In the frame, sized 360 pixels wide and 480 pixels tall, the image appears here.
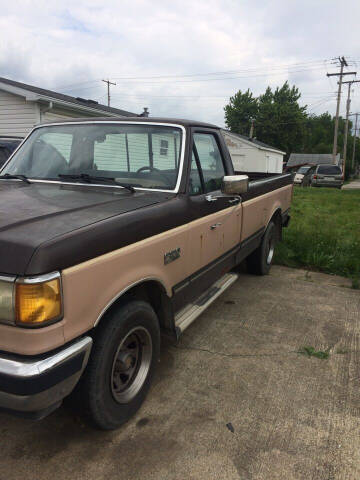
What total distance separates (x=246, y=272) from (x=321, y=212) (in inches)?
267

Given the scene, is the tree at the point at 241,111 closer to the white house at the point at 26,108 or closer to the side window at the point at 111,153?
the white house at the point at 26,108

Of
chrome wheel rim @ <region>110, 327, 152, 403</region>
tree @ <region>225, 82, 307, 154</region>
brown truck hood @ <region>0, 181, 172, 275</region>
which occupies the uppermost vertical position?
tree @ <region>225, 82, 307, 154</region>

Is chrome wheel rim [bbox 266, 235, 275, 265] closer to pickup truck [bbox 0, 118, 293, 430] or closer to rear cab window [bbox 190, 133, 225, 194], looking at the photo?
pickup truck [bbox 0, 118, 293, 430]

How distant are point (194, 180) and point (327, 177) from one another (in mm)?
22973

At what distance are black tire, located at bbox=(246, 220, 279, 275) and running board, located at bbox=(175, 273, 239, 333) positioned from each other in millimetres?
1424

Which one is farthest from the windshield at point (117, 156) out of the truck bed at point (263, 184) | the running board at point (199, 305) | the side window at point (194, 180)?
the truck bed at point (263, 184)

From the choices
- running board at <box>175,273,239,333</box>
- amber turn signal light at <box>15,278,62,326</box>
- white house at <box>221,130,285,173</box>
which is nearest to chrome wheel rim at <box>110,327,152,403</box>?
running board at <box>175,273,239,333</box>

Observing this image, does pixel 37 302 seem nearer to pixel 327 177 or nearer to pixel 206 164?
pixel 206 164

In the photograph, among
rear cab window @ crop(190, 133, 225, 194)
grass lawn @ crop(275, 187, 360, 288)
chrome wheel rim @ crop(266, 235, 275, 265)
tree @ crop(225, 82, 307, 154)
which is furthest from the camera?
tree @ crop(225, 82, 307, 154)

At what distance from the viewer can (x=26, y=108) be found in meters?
12.5

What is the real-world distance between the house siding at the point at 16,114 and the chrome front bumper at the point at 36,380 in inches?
474

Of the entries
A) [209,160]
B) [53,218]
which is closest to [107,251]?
[53,218]

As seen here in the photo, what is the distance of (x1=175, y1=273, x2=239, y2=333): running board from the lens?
300 centimetres

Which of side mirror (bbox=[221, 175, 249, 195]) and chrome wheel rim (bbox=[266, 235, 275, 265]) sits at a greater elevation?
side mirror (bbox=[221, 175, 249, 195])
